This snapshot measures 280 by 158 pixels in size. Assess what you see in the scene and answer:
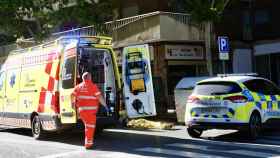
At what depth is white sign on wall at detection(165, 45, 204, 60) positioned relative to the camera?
25375 mm

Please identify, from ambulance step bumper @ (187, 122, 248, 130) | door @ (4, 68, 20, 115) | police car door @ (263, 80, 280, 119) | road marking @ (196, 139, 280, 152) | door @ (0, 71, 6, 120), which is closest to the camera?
road marking @ (196, 139, 280, 152)

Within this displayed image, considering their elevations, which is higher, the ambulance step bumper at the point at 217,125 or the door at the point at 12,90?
the door at the point at 12,90

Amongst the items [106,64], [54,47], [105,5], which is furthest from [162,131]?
[105,5]

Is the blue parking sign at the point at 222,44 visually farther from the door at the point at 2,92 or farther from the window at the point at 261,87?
the door at the point at 2,92

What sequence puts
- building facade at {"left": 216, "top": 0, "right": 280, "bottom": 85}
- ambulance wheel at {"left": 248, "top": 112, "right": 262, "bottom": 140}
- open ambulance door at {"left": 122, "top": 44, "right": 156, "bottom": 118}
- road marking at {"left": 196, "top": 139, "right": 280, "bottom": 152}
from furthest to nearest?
building facade at {"left": 216, "top": 0, "right": 280, "bottom": 85}
open ambulance door at {"left": 122, "top": 44, "right": 156, "bottom": 118}
ambulance wheel at {"left": 248, "top": 112, "right": 262, "bottom": 140}
road marking at {"left": 196, "top": 139, "right": 280, "bottom": 152}

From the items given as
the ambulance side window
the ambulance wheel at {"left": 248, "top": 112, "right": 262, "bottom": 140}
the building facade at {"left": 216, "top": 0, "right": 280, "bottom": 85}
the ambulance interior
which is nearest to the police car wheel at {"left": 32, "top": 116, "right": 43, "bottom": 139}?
the ambulance side window

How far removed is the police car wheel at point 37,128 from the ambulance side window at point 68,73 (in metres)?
1.68

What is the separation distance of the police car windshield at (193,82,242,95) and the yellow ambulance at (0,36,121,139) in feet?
7.35

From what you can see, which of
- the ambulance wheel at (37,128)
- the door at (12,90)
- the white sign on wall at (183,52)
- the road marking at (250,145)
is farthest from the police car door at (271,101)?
the white sign on wall at (183,52)

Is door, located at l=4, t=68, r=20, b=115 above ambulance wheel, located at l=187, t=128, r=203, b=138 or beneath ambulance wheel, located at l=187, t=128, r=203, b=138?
above

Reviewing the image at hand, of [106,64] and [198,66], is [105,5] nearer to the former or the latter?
[198,66]

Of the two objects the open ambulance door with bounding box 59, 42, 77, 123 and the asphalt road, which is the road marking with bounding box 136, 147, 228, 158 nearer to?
the asphalt road

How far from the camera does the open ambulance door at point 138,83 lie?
612 inches

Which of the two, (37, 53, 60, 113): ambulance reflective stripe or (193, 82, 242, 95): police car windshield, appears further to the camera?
(37, 53, 60, 113): ambulance reflective stripe
